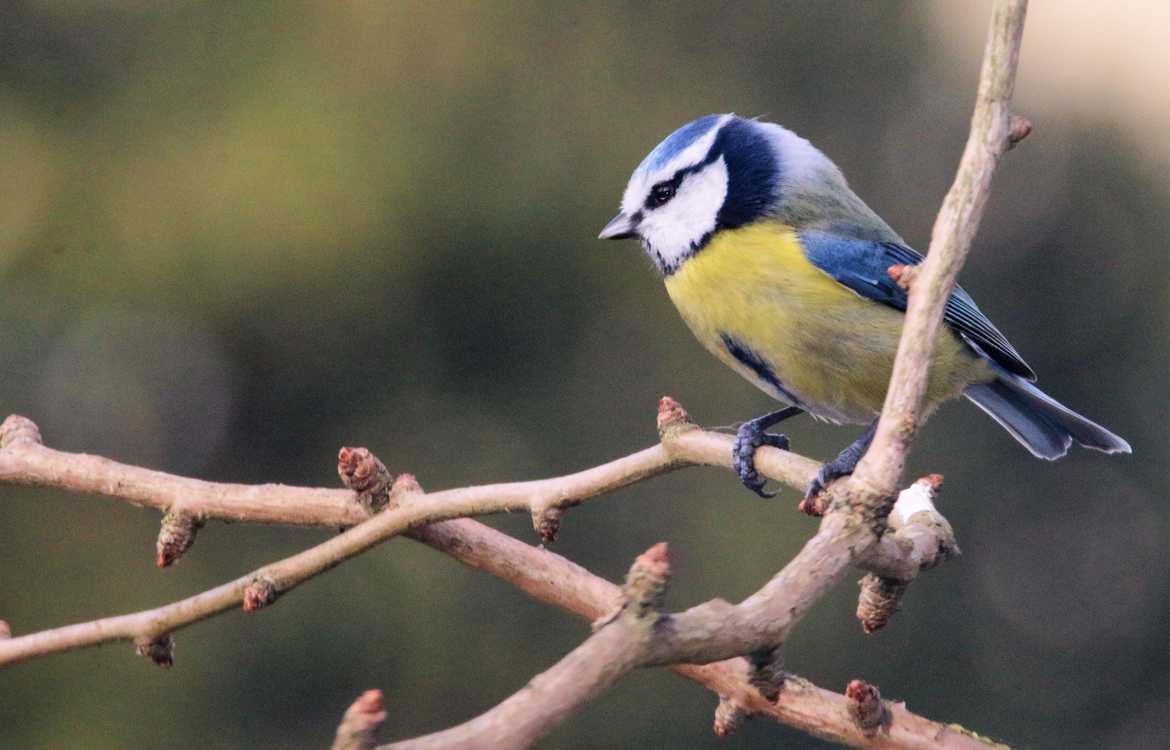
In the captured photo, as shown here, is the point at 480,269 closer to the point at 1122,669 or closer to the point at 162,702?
the point at 162,702

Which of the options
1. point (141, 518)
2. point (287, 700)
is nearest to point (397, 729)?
point (287, 700)

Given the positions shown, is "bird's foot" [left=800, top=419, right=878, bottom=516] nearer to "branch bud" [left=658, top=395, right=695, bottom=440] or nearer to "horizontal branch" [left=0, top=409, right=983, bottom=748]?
"horizontal branch" [left=0, top=409, right=983, bottom=748]

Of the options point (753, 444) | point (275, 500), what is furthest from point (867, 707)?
point (275, 500)

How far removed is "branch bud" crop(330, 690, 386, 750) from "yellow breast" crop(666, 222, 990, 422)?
44.0 inches

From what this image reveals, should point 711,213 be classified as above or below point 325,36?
below

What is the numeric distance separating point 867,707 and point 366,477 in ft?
1.40

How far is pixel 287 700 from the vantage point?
3668 millimetres

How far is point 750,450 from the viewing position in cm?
131

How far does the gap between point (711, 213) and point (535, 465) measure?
2265 mm

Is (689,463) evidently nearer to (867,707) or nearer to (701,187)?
(867,707)

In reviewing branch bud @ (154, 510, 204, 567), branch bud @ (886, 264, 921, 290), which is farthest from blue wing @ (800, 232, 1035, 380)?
branch bud @ (154, 510, 204, 567)

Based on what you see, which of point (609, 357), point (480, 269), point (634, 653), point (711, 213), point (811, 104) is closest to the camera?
point (634, 653)

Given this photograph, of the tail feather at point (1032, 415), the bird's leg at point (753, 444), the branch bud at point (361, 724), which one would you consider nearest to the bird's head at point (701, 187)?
the bird's leg at point (753, 444)

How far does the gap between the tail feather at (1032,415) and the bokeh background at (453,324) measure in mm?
1897
